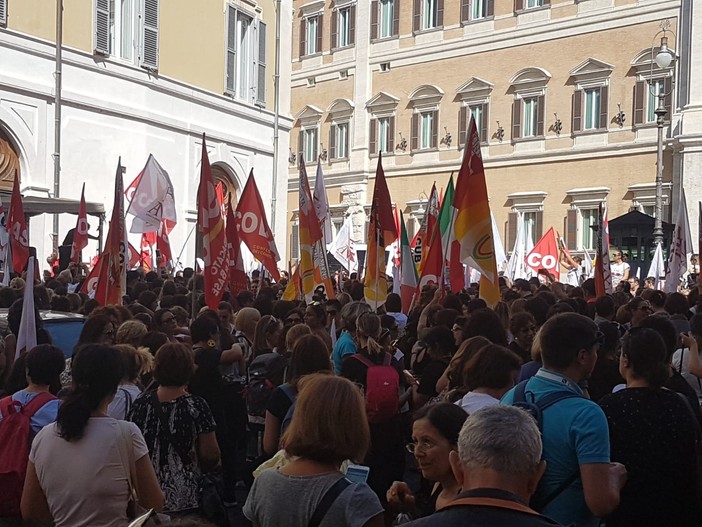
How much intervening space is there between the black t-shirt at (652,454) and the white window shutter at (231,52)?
81.7ft

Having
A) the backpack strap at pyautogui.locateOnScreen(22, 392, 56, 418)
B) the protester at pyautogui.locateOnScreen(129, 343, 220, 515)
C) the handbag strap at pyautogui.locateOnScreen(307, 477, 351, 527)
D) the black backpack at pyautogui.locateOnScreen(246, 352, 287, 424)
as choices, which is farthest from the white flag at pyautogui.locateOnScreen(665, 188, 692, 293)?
the handbag strap at pyautogui.locateOnScreen(307, 477, 351, 527)

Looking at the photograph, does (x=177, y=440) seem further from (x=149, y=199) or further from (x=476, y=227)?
(x=149, y=199)

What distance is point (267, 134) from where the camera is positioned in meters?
30.1

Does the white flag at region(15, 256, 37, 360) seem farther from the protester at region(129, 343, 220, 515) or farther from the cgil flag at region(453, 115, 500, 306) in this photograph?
the cgil flag at region(453, 115, 500, 306)

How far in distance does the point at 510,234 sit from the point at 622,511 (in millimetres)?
32800

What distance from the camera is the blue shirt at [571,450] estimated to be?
3629 mm

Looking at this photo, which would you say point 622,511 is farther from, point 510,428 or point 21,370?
point 21,370

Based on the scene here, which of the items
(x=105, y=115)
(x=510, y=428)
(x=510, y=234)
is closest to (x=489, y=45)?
(x=510, y=234)

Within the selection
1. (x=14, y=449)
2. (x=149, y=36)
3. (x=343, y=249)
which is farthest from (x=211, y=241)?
(x=149, y=36)

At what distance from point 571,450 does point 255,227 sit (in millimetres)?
10945

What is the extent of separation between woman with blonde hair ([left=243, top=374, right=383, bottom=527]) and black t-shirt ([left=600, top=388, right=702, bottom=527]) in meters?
1.37

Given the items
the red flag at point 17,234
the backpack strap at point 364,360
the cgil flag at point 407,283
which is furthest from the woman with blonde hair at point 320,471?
the red flag at point 17,234

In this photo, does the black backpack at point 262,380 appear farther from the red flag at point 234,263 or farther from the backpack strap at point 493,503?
the red flag at point 234,263

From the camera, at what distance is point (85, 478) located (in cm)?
391
